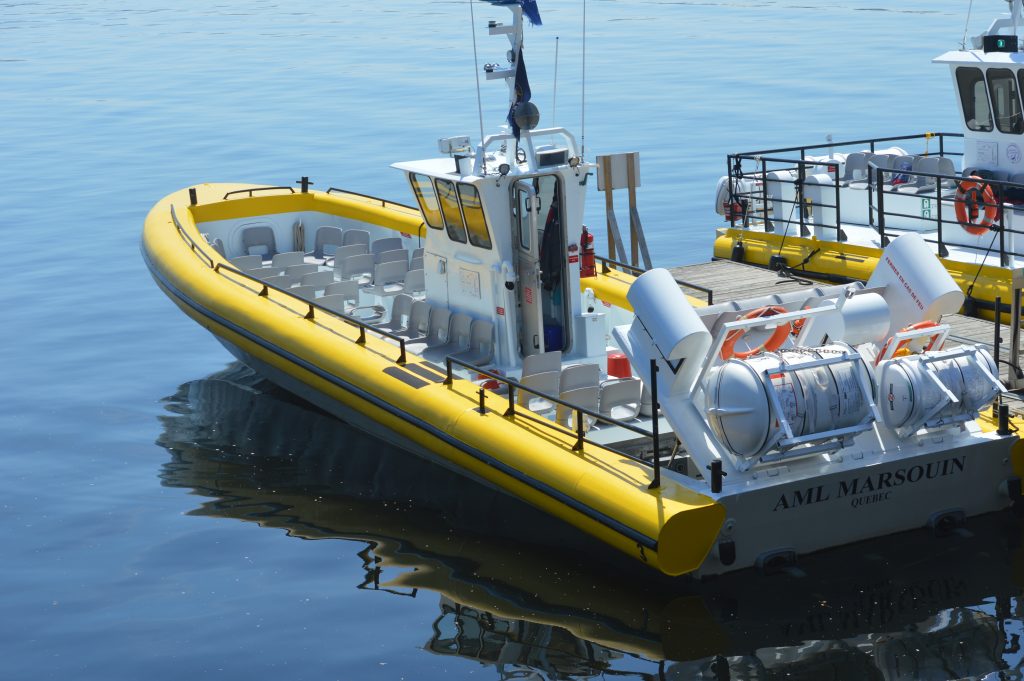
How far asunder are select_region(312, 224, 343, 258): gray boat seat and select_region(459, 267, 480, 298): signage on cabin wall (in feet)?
12.1

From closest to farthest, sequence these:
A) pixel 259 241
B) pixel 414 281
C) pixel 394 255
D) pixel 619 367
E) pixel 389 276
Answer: pixel 619 367, pixel 414 281, pixel 389 276, pixel 394 255, pixel 259 241

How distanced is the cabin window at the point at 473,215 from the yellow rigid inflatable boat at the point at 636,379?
0.07 ft

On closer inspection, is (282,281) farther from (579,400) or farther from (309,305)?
(579,400)

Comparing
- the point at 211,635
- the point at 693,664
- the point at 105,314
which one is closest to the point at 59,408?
the point at 105,314

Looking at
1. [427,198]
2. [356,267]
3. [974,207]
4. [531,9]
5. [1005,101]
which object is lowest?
[356,267]

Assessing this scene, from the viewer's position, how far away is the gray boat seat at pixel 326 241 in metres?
13.9

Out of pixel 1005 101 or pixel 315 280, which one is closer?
pixel 315 280

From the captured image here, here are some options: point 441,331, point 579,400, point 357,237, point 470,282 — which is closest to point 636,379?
point 579,400

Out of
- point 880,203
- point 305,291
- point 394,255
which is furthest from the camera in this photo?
point 880,203

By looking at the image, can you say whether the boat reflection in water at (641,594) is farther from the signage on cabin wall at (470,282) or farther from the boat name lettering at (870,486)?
the signage on cabin wall at (470,282)

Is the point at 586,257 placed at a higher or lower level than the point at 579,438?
higher

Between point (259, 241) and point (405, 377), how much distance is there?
5141mm

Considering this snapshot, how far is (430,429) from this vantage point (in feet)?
29.0

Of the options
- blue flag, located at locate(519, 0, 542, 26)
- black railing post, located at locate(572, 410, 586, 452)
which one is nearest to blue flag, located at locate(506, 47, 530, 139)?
blue flag, located at locate(519, 0, 542, 26)
